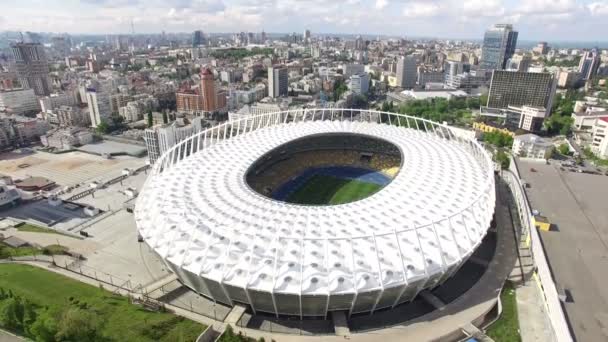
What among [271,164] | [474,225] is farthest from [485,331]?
[271,164]

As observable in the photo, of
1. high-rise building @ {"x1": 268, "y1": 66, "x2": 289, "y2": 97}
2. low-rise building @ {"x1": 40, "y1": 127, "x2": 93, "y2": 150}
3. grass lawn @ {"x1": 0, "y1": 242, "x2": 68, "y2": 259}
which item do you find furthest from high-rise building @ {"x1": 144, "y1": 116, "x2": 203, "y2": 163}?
high-rise building @ {"x1": 268, "y1": 66, "x2": 289, "y2": 97}

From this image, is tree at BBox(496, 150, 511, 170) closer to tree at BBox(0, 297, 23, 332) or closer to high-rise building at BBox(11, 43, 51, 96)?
tree at BBox(0, 297, 23, 332)

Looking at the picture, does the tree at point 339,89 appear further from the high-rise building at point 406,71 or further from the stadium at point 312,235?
the stadium at point 312,235

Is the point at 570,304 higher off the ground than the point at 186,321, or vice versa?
the point at 570,304

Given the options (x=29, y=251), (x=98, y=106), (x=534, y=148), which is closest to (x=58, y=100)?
(x=98, y=106)

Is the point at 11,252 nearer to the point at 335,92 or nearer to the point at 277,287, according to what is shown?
the point at 277,287

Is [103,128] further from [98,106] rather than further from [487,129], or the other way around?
[487,129]
